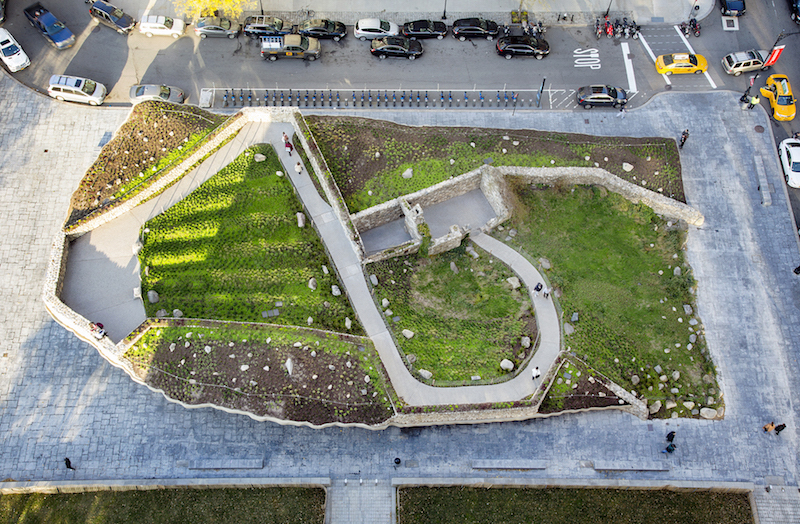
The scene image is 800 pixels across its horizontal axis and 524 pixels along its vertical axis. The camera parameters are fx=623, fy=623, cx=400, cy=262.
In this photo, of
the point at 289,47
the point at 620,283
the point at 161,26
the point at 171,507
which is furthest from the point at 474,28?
the point at 171,507

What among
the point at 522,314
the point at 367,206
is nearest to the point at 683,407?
the point at 522,314

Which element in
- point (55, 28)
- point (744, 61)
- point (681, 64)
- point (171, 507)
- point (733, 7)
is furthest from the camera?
point (733, 7)

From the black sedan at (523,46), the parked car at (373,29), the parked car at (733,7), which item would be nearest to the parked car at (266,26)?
the parked car at (373,29)

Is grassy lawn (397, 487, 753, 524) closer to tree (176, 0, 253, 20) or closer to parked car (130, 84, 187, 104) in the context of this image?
parked car (130, 84, 187, 104)

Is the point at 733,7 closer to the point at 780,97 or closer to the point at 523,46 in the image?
the point at 780,97

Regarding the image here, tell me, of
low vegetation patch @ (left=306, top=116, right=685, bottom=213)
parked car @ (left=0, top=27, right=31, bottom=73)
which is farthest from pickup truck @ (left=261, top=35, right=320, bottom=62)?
parked car @ (left=0, top=27, right=31, bottom=73)

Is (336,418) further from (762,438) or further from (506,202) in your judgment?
(762,438)

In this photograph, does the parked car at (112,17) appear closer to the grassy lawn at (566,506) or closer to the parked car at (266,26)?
the parked car at (266,26)
